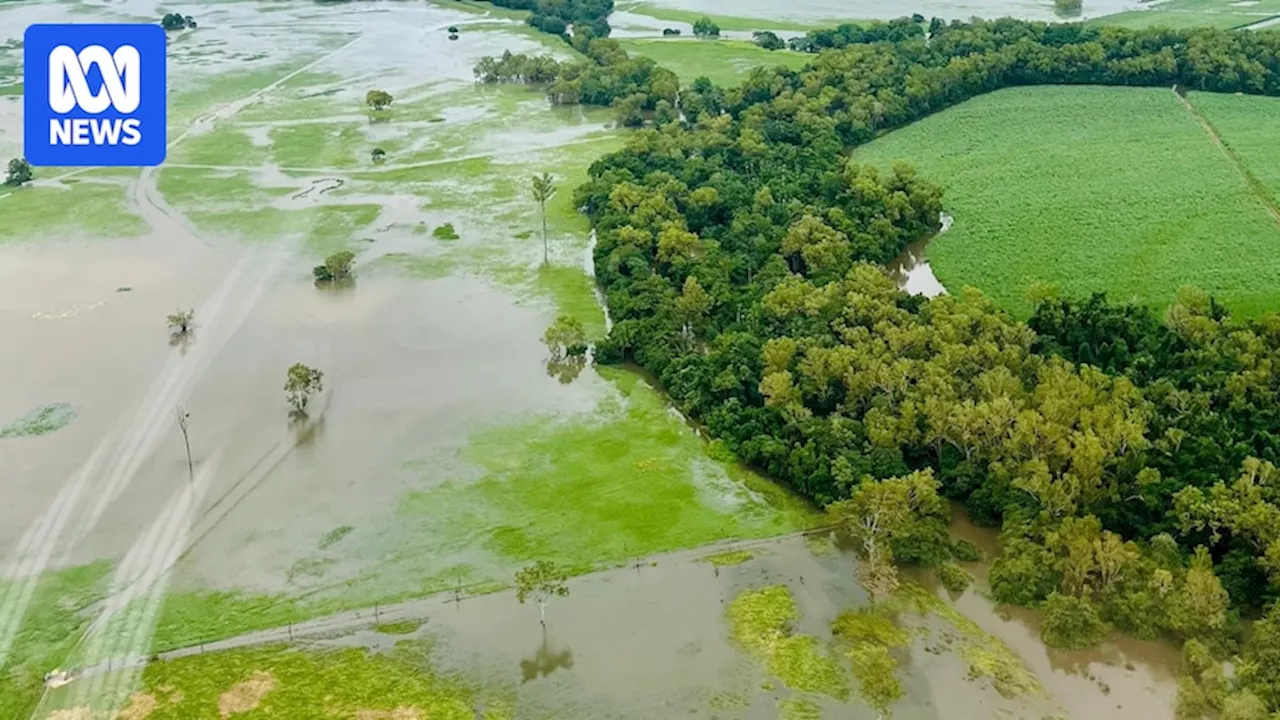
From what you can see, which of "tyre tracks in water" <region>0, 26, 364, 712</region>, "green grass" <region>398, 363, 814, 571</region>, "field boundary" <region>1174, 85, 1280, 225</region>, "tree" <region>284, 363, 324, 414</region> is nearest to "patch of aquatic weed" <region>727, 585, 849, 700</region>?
"green grass" <region>398, 363, 814, 571</region>

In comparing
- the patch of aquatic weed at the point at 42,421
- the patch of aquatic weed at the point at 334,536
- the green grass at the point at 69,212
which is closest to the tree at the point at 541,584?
the patch of aquatic weed at the point at 334,536

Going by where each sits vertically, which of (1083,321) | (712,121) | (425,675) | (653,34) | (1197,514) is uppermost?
(653,34)

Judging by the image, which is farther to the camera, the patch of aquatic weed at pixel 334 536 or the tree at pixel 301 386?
the tree at pixel 301 386

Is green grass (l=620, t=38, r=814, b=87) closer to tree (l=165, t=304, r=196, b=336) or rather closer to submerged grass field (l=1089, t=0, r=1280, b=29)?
submerged grass field (l=1089, t=0, r=1280, b=29)

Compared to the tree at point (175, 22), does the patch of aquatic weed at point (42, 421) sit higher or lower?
lower

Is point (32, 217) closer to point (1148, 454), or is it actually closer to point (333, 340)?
point (333, 340)

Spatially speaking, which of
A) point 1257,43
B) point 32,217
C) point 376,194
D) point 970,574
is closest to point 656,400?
point 970,574

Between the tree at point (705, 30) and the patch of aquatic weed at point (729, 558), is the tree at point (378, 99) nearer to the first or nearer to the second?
the tree at point (705, 30)
